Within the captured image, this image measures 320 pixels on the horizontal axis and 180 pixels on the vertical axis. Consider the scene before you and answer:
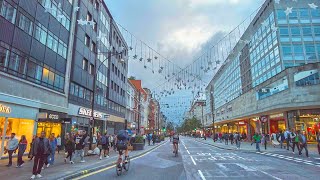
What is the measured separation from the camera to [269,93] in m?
37.9

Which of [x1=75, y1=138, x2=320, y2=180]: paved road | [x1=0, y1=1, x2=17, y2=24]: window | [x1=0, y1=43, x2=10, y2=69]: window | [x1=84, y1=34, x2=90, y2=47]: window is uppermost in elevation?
[x1=84, y1=34, x2=90, y2=47]: window

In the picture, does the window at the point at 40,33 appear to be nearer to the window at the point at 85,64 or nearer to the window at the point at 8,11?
the window at the point at 8,11

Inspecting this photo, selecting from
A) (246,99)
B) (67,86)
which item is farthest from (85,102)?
(246,99)

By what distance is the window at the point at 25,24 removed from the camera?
63.7ft

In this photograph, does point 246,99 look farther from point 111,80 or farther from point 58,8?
point 58,8

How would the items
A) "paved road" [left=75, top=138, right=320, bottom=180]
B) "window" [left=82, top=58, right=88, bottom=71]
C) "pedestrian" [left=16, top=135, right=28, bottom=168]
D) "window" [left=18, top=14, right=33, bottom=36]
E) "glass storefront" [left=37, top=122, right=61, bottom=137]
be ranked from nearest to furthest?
"paved road" [left=75, top=138, right=320, bottom=180]
"pedestrian" [left=16, top=135, right=28, bottom=168]
"window" [left=18, top=14, right=33, bottom=36]
"glass storefront" [left=37, top=122, right=61, bottom=137]
"window" [left=82, top=58, right=88, bottom=71]

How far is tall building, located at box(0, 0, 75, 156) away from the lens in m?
17.8

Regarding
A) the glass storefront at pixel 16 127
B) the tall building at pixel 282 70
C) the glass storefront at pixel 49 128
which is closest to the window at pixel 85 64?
the glass storefront at pixel 49 128

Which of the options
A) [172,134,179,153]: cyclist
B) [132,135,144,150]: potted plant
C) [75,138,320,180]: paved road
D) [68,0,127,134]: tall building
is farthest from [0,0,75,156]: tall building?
[172,134,179,153]: cyclist

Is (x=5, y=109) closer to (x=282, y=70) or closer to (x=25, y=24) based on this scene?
(x=25, y=24)

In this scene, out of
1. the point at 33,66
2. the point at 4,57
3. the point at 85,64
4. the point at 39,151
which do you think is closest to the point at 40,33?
the point at 33,66

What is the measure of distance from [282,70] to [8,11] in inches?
1287

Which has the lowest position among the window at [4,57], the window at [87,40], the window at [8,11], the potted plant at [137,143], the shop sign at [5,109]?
the potted plant at [137,143]

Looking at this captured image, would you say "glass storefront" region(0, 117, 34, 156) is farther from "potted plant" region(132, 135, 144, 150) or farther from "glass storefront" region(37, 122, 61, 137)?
"potted plant" region(132, 135, 144, 150)
